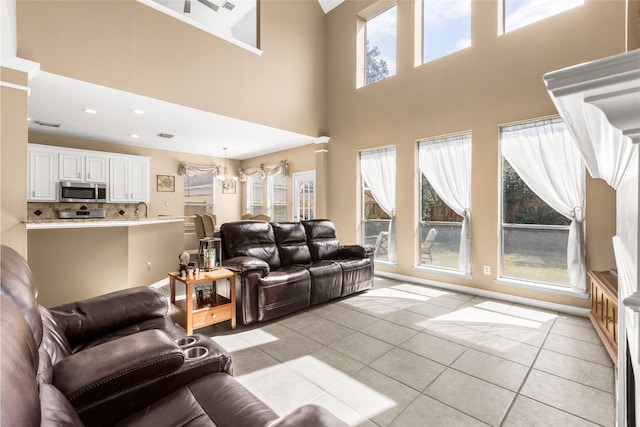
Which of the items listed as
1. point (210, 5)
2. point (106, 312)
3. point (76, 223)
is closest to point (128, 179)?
point (76, 223)

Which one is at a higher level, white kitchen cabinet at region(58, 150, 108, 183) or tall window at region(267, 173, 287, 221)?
white kitchen cabinet at region(58, 150, 108, 183)

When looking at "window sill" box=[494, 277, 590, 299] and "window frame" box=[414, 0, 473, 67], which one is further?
"window frame" box=[414, 0, 473, 67]

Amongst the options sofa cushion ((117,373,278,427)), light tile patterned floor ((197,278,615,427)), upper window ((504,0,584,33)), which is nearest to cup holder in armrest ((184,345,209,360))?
sofa cushion ((117,373,278,427))

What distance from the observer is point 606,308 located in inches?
101

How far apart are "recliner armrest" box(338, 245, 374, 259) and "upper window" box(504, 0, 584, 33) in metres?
3.55

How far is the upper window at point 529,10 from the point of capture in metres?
3.67

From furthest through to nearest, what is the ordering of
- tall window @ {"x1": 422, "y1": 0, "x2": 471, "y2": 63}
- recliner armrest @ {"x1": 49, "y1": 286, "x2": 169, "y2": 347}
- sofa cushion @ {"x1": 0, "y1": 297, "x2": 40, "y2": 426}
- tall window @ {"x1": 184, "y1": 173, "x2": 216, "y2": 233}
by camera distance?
1. tall window @ {"x1": 184, "y1": 173, "x2": 216, "y2": 233}
2. tall window @ {"x1": 422, "y1": 0, "x2": 471, "y2": 63}
3. recliner armrest @ {"x1": 49, "y1": 286, "x2": 169, "y2": 347}
4. sofa cushion @ {"x1": 0, "y1": 297, "x2": 40, "y2": 426}

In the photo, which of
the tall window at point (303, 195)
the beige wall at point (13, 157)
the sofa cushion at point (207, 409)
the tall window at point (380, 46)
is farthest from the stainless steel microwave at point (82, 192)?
the sofa cushion at point (207, 409)

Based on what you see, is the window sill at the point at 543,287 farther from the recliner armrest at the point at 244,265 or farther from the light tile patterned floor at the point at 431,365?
the recliner armrest at the point at 244,265

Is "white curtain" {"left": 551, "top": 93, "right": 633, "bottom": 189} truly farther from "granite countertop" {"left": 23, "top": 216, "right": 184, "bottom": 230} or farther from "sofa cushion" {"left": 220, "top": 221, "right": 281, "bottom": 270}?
"granite countertop" {"left": 23, "top": 216, "right": 184, "bottom": 230}

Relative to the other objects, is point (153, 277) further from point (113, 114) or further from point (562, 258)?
point (562, 258)

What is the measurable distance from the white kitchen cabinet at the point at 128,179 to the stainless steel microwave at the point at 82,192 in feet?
0.63

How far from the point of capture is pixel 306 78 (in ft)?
19.6

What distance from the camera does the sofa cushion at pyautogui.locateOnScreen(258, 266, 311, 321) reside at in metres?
3.17
